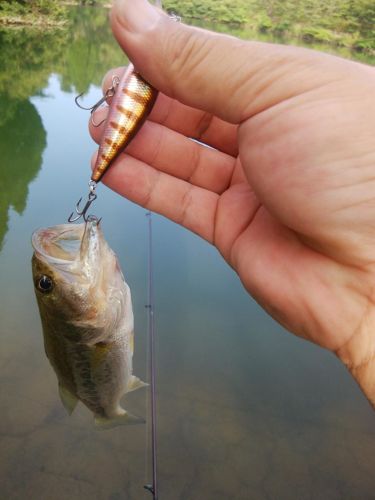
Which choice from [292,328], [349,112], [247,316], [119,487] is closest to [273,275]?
[292,328]

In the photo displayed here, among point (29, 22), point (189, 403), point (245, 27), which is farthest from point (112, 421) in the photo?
point (245, 27)

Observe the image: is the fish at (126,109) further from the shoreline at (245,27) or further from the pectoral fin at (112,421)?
the shoreline at (245,27)

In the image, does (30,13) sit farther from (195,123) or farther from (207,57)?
(207,57)

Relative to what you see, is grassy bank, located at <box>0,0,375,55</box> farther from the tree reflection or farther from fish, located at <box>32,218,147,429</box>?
fish, located at <box>32,218,147,429</box>

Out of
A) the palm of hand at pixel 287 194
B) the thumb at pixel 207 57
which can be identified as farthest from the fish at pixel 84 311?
the thumb at pixel 207 57

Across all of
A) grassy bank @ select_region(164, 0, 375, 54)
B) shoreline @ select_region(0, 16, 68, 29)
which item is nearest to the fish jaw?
shoreline @ select_region(0, 16, 68, 29)
